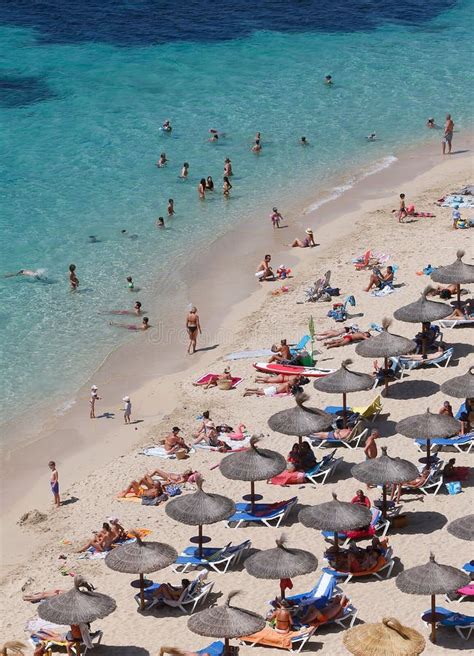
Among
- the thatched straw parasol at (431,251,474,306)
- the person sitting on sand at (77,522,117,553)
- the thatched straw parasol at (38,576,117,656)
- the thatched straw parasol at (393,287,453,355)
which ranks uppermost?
the thatched straw parasol at (431,251,474,306)

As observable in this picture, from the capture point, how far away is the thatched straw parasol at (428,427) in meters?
25.2

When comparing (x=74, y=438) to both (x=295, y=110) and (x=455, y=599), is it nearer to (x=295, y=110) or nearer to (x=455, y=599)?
(x=455, y=599)

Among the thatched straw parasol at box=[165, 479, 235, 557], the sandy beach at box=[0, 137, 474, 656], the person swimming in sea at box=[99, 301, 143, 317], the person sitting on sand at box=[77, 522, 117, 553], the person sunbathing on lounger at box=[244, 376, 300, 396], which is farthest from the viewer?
the person swimming in sea at box=[99, 301, 143, 317]

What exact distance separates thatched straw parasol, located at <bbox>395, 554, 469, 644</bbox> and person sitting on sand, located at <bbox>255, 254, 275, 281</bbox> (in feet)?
60.0

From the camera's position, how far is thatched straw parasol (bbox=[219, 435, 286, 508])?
24.8 metres

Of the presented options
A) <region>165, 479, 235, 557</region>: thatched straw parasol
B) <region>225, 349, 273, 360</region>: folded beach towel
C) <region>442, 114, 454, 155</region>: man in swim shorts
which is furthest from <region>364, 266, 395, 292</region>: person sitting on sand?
<region>442, 114, 454, 155</region>: man in swim shorts

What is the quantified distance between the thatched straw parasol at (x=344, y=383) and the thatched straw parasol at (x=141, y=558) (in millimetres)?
6556

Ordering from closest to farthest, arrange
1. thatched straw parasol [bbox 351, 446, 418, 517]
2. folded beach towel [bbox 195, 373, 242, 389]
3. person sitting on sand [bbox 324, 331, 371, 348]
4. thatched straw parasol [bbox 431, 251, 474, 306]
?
1. thatched straw parasol [bbox 351, 446, 418, 517]
2. folded beach towel [bbox 195, 373, 242, 389]
3. thatched straw parasol [bbox 431, 251, 474, 306]
4. person sitting on sand [bbox 324, 331, 371, 348]

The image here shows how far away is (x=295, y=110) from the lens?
2101 inches

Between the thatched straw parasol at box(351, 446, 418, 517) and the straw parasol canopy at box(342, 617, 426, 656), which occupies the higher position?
the thatched straw parasol at box(351, 446, 418, 517)

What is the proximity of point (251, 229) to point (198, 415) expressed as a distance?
1300 centimetres

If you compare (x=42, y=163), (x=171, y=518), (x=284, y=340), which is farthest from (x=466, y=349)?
(x=42, y=163)

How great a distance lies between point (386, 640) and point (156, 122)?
36.5 meters

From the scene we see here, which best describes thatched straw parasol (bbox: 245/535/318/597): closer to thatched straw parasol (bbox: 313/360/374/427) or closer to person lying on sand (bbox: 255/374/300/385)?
thatched straw parasol (bbox: 313/360/374/427)
